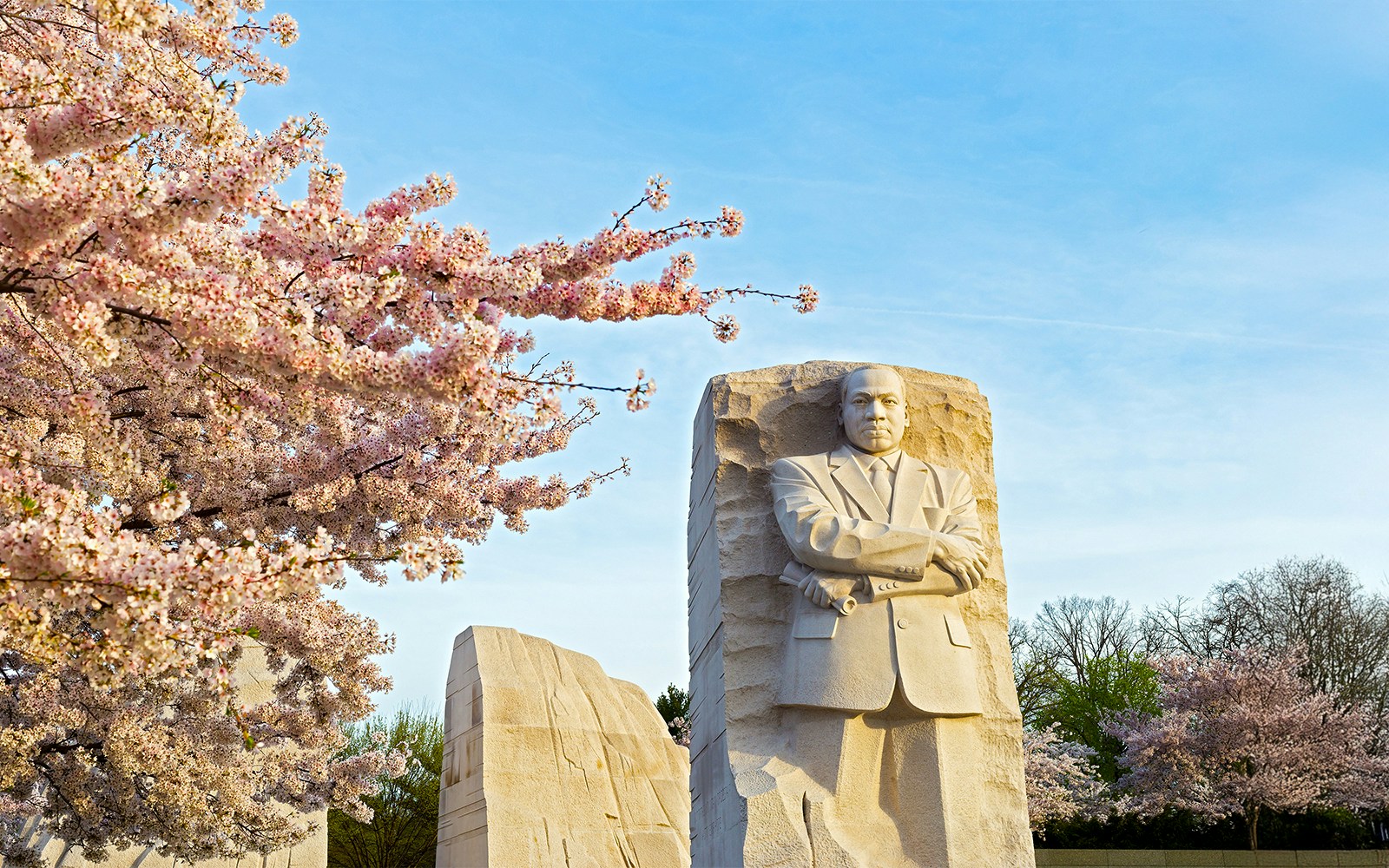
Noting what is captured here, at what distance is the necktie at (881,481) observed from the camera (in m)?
5.95

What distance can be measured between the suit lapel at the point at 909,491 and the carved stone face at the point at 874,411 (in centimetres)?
15

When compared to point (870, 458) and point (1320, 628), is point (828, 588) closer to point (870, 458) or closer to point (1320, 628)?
point (870, 458)

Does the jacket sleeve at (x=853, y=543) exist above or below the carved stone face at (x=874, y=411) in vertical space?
below

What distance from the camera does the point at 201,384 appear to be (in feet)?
18.1

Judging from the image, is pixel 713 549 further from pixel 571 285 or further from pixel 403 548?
pixel 403 548

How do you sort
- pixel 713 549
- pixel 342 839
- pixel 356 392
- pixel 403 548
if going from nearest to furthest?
1. pixel 403 548
2. pixel 356 392
3. pixel 713 549
4. pixel 342 839

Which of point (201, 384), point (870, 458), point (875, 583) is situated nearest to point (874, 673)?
point (875, 583)

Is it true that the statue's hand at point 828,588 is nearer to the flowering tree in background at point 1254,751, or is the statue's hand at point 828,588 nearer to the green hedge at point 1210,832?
the green hedge at point 1210,832

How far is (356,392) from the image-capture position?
13.1 ft

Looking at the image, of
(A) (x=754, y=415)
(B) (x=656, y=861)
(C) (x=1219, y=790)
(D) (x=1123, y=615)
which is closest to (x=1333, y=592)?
(D) (x=1123, y=615)

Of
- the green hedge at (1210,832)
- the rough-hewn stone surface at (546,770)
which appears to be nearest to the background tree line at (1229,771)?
the green hedge at (1210,832)

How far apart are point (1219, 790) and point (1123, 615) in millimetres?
13440

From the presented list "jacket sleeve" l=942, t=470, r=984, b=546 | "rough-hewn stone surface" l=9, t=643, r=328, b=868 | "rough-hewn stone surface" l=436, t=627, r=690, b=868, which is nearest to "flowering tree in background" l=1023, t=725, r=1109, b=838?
"rough-hewn stone surface" l=436, t=627, r=690, b=868

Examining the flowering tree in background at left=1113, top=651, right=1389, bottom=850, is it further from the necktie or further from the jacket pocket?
the necktie
